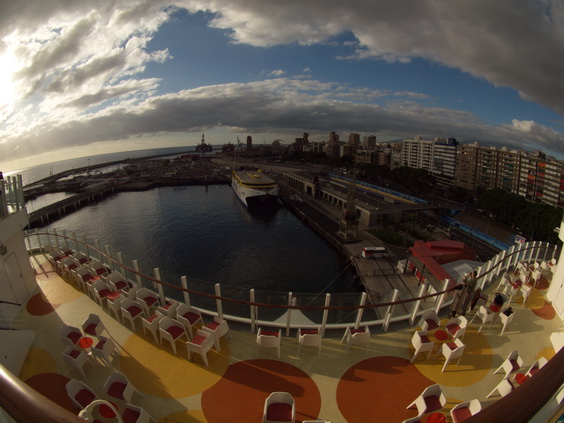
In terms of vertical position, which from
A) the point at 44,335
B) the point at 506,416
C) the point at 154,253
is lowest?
the point at 154,253

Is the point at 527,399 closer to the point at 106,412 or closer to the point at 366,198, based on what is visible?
the point at 106,412

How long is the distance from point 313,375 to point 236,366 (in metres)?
1.11

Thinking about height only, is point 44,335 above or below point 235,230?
above

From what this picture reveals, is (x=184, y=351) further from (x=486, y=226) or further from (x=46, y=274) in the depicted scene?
(x=486, y=226)

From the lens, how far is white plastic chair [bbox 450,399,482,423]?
2918 mm

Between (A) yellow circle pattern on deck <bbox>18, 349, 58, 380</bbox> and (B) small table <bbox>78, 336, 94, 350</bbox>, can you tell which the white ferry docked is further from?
(B) small table <bbox>78, 336, 94, 350</bbox>

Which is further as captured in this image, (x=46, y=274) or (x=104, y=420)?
(x=46, y=274)

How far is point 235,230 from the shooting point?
3022 cm

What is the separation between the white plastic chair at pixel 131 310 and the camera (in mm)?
4734

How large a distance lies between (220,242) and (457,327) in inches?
933

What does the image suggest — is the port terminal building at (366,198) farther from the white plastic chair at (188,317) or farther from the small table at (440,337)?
the white plastic chair at (188,317)

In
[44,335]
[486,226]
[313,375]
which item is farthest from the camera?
[486,226]

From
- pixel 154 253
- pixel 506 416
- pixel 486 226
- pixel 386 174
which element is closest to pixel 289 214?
pixel 154 253

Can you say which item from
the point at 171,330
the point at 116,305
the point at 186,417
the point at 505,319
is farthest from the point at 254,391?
the point at 505,319
